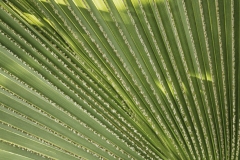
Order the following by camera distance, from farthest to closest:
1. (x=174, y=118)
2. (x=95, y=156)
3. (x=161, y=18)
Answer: (x=95, y=156)
(x=174, y=118)
(x=161, y=18)

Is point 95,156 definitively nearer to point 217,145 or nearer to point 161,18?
point 217,145

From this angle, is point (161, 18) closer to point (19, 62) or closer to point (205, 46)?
point (205, 46)

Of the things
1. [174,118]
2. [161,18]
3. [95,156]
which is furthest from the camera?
[95,156]

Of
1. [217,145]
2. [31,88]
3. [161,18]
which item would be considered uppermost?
[161,18]

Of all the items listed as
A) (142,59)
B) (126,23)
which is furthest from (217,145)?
(126,23)

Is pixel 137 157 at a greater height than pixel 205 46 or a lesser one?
lesser

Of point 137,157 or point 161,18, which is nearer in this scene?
point 161,18
